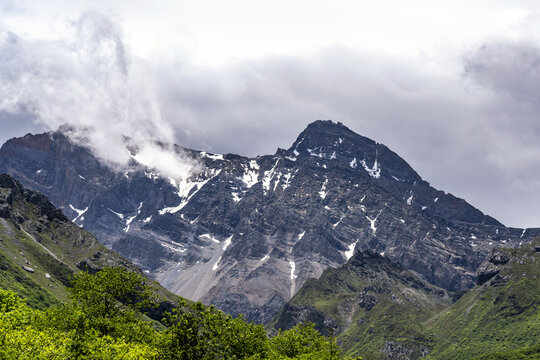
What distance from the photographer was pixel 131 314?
84.2 meters

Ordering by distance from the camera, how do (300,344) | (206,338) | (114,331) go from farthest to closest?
1. (300,344)
2. (114,331)
3. (206,338)

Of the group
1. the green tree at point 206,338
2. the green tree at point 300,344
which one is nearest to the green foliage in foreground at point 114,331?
the green tree at point 206,338

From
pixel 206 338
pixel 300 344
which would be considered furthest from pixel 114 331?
pixel 300 344

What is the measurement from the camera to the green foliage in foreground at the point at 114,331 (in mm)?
63500

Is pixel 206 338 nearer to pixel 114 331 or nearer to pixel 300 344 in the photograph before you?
pixel 114 331

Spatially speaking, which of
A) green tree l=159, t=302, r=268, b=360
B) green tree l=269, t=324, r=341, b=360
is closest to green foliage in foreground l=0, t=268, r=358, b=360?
green tree l=159, t=302, r=268, b=360

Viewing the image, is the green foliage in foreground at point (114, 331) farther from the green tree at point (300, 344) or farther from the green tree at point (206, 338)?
the green tree at point (300, 344)

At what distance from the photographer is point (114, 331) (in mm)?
80312

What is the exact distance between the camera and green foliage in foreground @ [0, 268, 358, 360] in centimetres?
6350

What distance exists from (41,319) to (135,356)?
86.7 feet

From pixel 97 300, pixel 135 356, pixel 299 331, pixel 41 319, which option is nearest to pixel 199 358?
pixel 135 356

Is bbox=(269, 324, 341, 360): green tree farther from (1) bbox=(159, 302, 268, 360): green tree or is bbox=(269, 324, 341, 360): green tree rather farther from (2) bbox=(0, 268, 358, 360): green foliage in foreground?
(1) bbox=(159, 302, 268, 360): green tree

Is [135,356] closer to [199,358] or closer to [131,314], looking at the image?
[199,358]

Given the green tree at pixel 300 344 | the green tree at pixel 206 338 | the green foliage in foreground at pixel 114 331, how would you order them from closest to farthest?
the green foliage in foreground at pixel 114 331
the green tree at pixel 206 338
the green tree at pixel 300 344
